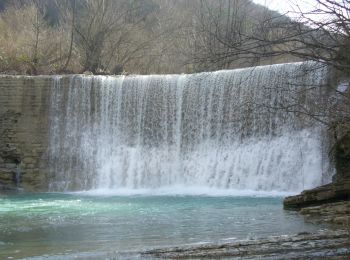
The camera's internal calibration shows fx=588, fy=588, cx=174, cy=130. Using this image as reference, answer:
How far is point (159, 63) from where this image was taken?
3148cm

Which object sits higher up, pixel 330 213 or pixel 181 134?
pixel 181 134

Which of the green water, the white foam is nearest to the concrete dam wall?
the white foam

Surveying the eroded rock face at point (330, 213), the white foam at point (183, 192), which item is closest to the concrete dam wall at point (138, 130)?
the white foam at point (183, 192)

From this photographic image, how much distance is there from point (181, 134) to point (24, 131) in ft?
17.4

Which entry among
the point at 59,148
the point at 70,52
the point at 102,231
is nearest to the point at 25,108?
the point at 59,148

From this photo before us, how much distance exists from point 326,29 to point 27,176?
16336 millimetres

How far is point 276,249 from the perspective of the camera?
5.77m

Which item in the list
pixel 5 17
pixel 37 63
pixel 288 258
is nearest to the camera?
pixel 288 258

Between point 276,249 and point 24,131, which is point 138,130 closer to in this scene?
point 24,131

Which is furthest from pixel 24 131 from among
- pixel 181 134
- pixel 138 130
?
pixel 181 134

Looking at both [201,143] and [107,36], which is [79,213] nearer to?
[201,143]

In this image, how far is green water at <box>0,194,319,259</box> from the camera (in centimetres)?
778

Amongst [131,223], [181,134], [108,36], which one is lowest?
[131,223]

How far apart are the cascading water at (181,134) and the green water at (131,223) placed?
217cm
